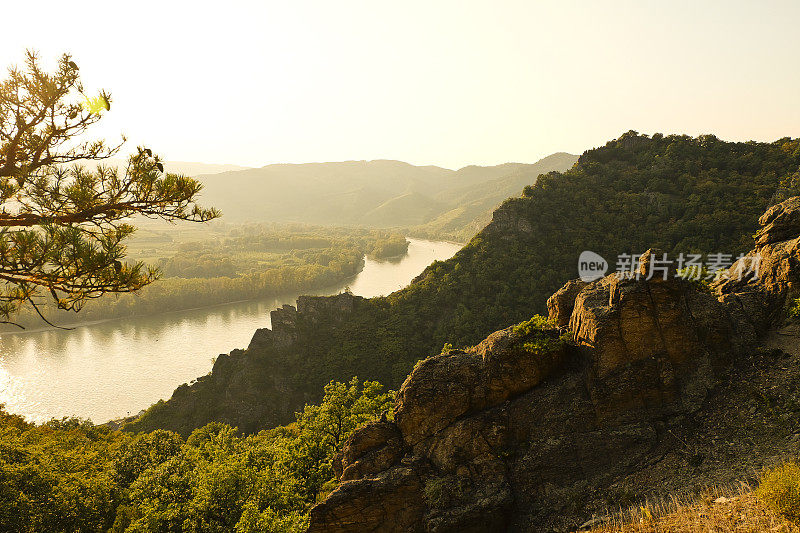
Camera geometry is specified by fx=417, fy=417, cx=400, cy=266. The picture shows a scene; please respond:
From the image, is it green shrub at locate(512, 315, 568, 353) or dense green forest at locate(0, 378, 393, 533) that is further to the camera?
dense green forest at locate(0, 378, 393, 533)

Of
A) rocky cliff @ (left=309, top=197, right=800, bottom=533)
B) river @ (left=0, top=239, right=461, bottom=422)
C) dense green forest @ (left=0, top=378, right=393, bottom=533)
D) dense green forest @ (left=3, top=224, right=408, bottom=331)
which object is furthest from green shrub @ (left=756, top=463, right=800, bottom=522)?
dense green forest @ (left=3, top=224, right=408, bottom=331)

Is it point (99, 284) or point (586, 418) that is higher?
point (99, 284)

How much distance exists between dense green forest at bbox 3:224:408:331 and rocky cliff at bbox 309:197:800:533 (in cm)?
6848

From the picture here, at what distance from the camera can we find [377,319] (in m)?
49.8

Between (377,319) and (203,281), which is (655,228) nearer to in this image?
(377,319)

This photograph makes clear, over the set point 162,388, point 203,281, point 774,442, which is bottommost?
point 162,388

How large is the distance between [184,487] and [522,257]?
39.2 meters

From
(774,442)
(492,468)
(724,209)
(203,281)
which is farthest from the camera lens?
(203,281)

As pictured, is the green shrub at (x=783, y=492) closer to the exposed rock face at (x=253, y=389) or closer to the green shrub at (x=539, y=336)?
the green shrub at (x=539, y=336)

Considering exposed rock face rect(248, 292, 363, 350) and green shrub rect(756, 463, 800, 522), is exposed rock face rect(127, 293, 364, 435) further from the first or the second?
green shrub rect(756, 463, 800, 522)

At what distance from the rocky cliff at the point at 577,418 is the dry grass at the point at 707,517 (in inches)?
32.0

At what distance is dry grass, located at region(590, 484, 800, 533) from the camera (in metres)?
7.99

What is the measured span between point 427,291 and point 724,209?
31.3 m

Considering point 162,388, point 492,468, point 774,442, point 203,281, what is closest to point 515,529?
point 492,468
